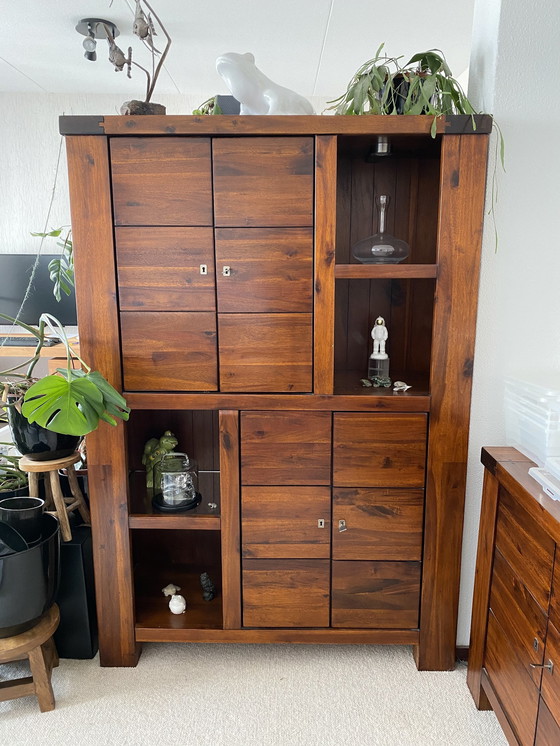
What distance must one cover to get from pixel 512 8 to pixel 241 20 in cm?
151

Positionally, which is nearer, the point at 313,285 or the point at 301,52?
the point at 313,285

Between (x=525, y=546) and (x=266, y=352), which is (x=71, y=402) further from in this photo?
(x=525, y=546)

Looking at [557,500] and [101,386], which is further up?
[101,386]

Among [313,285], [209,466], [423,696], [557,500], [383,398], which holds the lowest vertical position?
[423,696]


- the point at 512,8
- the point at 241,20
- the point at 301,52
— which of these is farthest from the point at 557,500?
the point at 301,52

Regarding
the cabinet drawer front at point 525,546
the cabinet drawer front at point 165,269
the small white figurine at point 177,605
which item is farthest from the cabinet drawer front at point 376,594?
the cabinet drawer front at point 165,269

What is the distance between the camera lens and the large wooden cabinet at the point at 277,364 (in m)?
1.47

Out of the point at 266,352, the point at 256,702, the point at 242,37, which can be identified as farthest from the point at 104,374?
the point at 242,37

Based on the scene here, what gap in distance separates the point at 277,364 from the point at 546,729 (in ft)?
3.57

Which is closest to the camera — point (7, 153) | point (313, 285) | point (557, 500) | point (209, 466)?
point (557, 500)

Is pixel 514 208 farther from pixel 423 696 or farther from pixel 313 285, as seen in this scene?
pixel 423 696

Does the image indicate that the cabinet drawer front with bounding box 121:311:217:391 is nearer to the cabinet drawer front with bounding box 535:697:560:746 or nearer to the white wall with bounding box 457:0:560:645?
the white wall with bounding box 457:0:560:645

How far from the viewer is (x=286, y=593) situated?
5.54 ft

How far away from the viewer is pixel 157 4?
2.33 m
